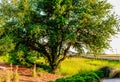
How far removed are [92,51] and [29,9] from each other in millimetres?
9385

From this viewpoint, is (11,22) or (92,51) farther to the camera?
(92,51)

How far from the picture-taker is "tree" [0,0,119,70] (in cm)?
4694

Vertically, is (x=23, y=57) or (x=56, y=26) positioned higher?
(x=56, y=26)

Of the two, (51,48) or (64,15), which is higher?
(64,15)

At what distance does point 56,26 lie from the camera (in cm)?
4788

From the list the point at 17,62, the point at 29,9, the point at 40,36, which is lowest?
the point at 17,62

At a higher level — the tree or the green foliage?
the tree

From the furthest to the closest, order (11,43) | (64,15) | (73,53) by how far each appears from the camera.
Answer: (73,53) < (64,15) < (11,43)

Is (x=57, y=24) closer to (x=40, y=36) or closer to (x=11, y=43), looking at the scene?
(x=40, y=36)

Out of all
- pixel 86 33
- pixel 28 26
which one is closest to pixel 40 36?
pixel 28 26

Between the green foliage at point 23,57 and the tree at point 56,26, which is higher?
the tree at point 56,26

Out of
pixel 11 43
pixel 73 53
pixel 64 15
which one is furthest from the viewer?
pixel 73 53

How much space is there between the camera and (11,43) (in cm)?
4547

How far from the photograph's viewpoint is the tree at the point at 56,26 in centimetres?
4694
